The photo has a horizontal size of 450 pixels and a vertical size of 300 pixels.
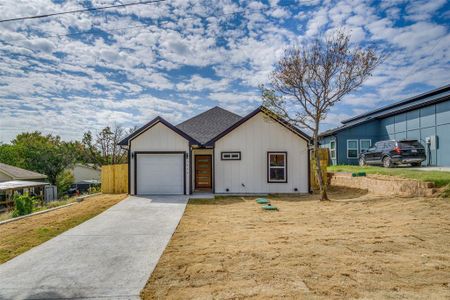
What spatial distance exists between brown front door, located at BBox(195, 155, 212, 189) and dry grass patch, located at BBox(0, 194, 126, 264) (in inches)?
257

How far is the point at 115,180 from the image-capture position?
16.9 m

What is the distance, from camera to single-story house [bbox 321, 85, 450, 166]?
1692 cm

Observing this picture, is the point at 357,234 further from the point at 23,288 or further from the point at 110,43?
the point at 110,43

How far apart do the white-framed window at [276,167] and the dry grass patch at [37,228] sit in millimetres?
7933

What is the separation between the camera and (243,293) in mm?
3994

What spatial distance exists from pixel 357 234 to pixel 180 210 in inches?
245

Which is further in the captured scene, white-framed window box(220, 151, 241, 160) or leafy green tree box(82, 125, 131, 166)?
leafy green tree box(82, 125, 131, 166)

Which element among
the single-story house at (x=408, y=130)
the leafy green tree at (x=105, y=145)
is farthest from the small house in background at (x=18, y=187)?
the single-story house at (x=408, y=130)

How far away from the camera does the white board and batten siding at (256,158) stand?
51.4 ft

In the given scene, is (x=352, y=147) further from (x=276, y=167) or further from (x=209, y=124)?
(x=209, y=124)

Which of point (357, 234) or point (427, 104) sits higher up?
point (427, 104)

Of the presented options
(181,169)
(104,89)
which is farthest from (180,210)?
(104,89)

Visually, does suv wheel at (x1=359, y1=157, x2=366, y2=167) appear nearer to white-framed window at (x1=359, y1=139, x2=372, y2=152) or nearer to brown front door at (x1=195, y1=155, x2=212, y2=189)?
white-framed window at (x1=359, y1=139, x2=372, y2=152)

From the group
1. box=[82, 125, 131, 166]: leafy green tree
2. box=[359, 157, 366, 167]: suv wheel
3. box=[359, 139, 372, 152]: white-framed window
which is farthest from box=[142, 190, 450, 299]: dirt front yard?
box=[82, 125, 131, 166]: leafy green tree
